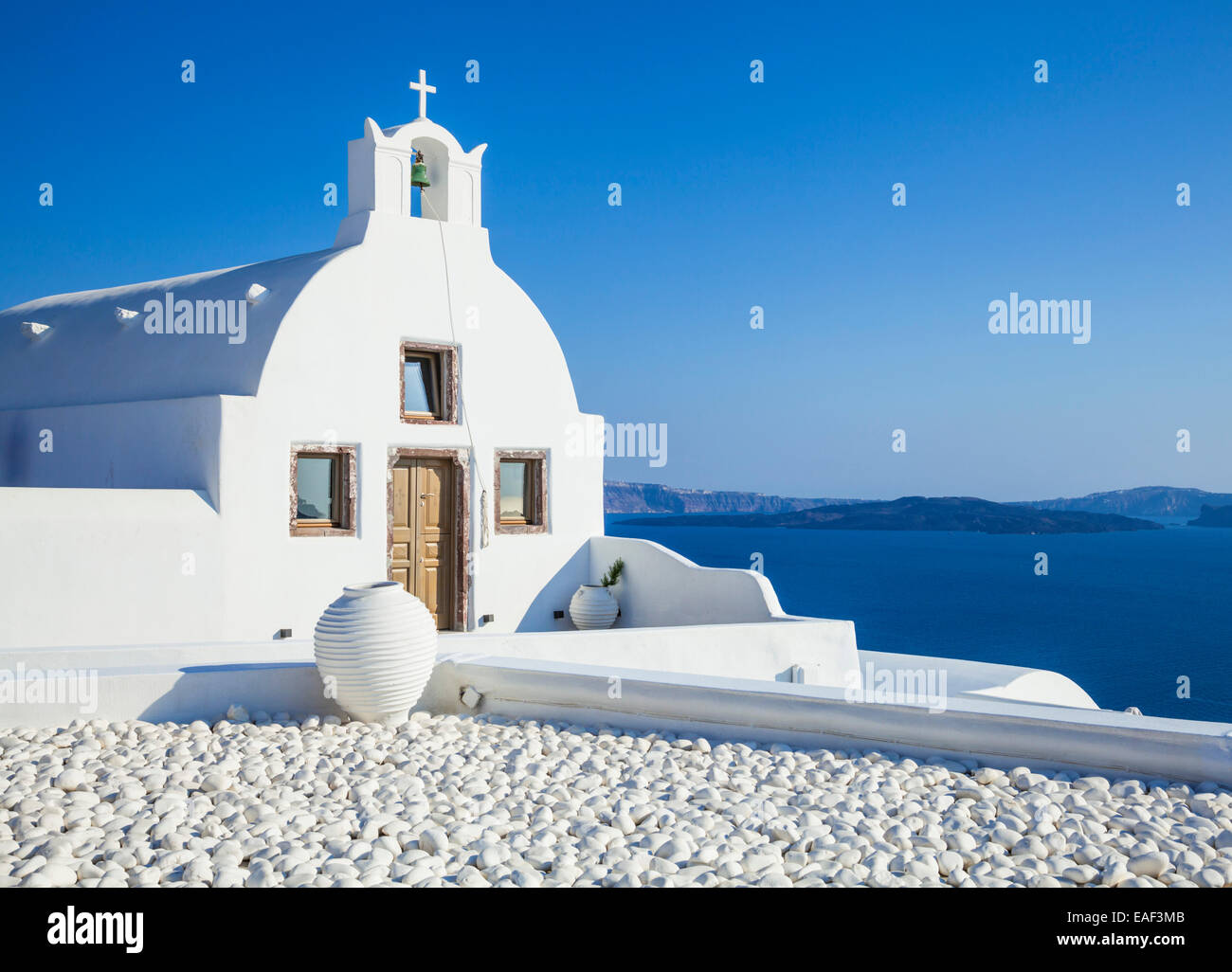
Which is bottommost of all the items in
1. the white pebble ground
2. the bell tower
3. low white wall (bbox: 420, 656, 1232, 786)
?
the white pebble ground

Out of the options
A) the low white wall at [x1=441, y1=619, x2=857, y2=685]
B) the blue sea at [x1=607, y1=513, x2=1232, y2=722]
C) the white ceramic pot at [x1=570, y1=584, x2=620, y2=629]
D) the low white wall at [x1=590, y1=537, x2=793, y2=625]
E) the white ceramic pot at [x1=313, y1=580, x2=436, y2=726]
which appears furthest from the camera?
the blue sea at [x1=607, y1=513, x2=1232, y2=722]

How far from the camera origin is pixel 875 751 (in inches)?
209

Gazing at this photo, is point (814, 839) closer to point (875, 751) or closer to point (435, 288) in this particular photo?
point (875, 751)

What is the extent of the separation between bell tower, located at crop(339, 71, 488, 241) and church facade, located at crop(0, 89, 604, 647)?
2 centimetres

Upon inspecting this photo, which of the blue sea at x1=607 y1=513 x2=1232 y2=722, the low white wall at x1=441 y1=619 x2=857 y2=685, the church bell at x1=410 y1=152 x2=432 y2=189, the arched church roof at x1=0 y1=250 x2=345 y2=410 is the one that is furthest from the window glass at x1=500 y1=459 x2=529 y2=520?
the blue sea at x1=607 y1=513 x2=1232 y2=722

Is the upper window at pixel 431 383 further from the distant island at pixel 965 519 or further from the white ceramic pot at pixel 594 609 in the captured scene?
the distant island at pixel 965 519

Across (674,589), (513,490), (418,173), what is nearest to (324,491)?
(513,490)

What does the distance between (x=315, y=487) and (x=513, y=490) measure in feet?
7.62

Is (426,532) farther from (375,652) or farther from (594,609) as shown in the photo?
(375,652)

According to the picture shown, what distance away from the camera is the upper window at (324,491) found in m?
9.90

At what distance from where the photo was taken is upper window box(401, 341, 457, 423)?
1083 cm

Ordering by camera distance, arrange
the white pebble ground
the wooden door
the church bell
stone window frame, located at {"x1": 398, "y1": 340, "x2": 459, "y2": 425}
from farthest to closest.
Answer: the church bell, stone window frame, located at {"x1": 398, "y1": 340, "x2": 459, "y2": 425}, the wooden door, the white pebble ground

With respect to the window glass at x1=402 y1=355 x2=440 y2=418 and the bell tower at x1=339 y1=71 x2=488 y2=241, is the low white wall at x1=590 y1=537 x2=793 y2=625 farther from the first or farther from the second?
the bell tower at x1=339 y1=71 x2=488 y2=241
